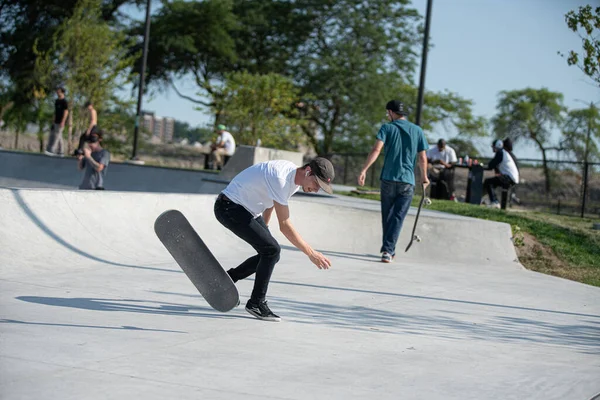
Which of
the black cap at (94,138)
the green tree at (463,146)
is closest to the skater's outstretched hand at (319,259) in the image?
the black cap at (94,138)

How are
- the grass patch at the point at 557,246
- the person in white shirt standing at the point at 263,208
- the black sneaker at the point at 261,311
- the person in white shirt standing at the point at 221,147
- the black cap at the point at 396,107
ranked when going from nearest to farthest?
the person in white shirt standing at the point at 263,208 < the black sneaker at the point at 261,311 < the black cap at the point at 396,107 < the grass patch at the point at 557,246 < the person in white shirt standing at the point at 221,147

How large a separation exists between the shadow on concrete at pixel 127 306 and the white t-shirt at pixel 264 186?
96 cm

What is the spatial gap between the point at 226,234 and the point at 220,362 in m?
5.89

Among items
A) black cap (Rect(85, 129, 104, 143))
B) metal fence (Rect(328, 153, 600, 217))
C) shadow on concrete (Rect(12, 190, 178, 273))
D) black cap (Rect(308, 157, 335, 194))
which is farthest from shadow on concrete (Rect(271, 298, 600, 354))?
metal fence (Rect(328, 153, 600, 217))

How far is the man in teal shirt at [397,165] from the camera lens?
9852mm

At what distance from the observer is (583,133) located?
6625 cm

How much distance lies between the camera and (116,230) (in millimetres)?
9133

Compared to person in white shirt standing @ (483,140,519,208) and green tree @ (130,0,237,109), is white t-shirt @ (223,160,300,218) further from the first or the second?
green tree @ (130,0,237,109)

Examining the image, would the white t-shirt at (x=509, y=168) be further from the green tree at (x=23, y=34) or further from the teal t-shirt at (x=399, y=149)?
the green tree at (x=23, y=34)

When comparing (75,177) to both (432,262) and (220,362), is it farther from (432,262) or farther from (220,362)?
(220,362)

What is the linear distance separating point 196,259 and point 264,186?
31.6 inches

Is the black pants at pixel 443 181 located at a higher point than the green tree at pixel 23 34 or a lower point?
lower

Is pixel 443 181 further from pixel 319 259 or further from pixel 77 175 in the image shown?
pixel 319 259

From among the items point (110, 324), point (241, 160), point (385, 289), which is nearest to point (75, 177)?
point (241, 160)
